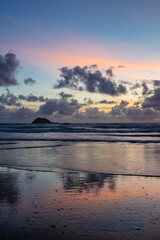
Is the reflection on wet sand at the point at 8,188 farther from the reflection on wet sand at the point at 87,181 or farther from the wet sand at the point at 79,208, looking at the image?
the reflection on wet sand at the point at 87,181

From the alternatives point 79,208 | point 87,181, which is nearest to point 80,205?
point 79,208

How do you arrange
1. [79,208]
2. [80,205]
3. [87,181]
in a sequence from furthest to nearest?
[87,181]
[80,205]
[79,208]

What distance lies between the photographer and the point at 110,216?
4918 mm

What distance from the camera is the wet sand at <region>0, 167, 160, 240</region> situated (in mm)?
4250

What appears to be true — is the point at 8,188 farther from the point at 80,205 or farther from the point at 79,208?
the point at 79,208

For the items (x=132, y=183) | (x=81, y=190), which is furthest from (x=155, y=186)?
(x=81, y=190)

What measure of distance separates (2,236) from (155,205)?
365 cm

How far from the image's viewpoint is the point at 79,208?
17.7ft

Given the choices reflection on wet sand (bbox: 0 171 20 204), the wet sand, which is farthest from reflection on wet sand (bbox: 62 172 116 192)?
reflection on wet sand (bbox: 0 171 20 204)

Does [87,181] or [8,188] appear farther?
[87,181]

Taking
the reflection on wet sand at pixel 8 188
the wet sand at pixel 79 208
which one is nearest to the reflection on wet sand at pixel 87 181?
the wet sand at pixel 79 208

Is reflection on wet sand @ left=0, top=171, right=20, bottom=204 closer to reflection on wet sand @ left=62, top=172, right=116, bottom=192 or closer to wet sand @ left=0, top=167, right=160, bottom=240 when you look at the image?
wet sand @ left=0, top=167, right=160, bottom=240

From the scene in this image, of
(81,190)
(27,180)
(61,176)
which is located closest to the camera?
(81,190)

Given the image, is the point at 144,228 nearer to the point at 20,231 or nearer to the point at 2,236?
the point at 20,231
